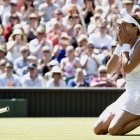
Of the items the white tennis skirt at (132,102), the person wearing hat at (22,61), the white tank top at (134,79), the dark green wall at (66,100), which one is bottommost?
the dark green wall at (66,100)

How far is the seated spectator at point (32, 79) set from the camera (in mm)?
15062

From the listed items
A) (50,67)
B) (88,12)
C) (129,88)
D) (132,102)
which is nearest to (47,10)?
(88,12)

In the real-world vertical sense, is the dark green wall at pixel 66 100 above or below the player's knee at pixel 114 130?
below

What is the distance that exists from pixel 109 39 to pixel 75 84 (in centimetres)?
236

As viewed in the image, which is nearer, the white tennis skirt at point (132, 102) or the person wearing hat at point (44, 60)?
the white tennis skirt at point (132, 102)

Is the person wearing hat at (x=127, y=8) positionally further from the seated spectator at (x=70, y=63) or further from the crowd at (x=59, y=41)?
the seated spectator at (x=70, y=63)

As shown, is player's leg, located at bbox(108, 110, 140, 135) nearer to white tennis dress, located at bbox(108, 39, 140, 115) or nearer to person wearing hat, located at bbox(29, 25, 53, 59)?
white tennis dress, located at bbox(108, 39, 140, 115)

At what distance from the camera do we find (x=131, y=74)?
27.5 ft

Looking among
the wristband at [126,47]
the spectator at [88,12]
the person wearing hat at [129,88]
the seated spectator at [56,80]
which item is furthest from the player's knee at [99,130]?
the spectator at [88,12]

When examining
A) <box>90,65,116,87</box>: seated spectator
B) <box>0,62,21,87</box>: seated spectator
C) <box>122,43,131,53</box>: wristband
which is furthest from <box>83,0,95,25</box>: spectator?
<box>122,43,131,53</box>: wristband

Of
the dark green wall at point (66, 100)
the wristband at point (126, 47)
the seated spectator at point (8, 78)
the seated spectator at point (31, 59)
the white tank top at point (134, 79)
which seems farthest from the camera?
the seated spectator at point (31, 59)

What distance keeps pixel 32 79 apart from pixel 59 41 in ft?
6.32

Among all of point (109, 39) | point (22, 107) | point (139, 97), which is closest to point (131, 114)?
point (139, 97)

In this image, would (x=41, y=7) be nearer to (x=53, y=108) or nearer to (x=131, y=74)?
(x=53, y=108)
